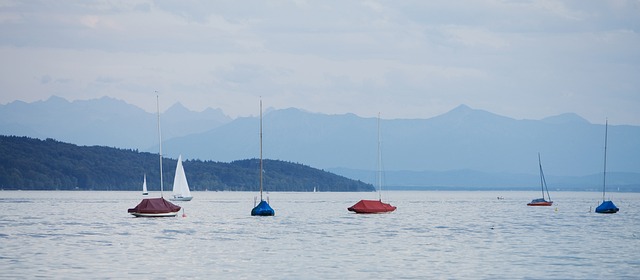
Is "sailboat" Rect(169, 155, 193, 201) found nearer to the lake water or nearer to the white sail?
the white sail

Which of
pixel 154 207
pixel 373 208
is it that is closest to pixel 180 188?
pixel 373 208

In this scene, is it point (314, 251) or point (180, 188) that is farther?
point (180, 188)

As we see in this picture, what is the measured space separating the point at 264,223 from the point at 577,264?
187ft

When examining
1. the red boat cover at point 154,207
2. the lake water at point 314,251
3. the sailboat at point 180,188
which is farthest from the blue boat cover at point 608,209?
the sailboat at point 180,188

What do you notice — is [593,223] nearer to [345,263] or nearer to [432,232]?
[432,232]

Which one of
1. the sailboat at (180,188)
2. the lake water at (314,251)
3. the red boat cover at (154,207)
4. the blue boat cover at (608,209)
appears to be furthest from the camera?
the sailboat at (180,188)

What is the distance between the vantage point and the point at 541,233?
3915 inches

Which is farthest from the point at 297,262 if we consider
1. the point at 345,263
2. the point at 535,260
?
the point at 535,260

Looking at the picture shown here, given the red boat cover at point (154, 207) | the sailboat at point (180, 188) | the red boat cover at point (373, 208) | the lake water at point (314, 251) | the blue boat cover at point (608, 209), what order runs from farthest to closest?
the sailboat at point (180, 188), the blue boat cover at point (608, 209), the red boat cover at point (373, 208), the red boat cover at point (154, 207), the lake water at point (314, 251)

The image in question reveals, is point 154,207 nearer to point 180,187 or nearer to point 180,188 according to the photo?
point 180,188

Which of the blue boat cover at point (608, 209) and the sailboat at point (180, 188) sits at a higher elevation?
the sailboat at point (180, 188)

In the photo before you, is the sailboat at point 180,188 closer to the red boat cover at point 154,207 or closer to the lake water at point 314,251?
the red boat cover at point 154,207

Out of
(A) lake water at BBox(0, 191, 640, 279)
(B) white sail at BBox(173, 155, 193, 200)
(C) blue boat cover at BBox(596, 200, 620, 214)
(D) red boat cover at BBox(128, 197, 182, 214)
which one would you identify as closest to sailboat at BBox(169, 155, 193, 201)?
(B) white sail at BBox(173, 155, 193, 200)

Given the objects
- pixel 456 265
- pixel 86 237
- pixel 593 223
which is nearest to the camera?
pixel 456 265
